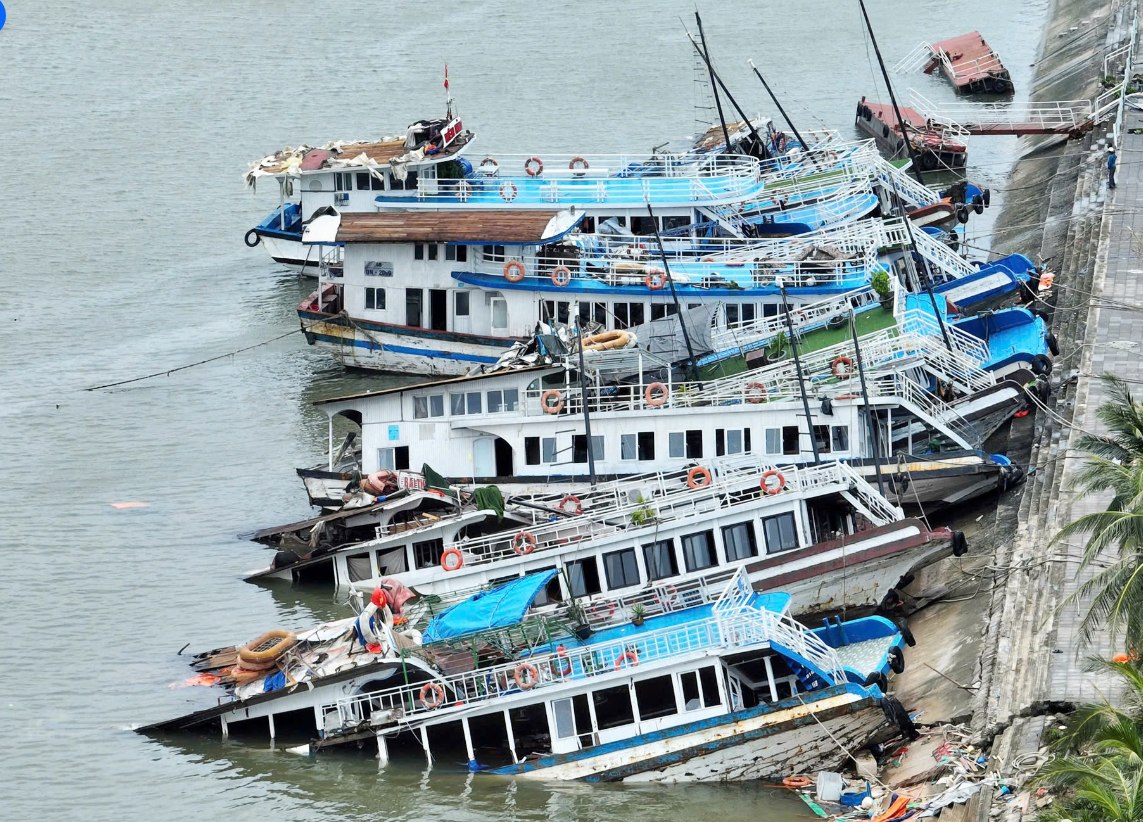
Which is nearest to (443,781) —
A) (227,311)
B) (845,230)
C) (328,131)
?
(845,230)

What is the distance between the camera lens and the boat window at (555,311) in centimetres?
5522

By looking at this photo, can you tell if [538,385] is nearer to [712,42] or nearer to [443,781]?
[443,781]

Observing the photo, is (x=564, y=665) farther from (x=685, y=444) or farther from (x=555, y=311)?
(x=555, y=311)

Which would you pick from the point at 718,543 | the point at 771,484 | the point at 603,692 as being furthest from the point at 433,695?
the point at 771,484

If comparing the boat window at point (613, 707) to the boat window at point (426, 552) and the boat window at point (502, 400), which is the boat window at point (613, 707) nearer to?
the boat window at point (426, 552)

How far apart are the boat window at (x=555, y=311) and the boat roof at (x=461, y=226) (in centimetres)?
201

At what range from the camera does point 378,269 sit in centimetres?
5781

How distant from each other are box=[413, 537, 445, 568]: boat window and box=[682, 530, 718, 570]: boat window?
672cm

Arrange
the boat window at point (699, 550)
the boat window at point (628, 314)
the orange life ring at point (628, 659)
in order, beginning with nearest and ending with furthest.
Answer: the orange life ring at point (628, 659), the boat window at point (699, 550), the boat window at point (628, 314)

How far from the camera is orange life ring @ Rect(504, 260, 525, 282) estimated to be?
5525 cm

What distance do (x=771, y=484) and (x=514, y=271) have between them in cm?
1829

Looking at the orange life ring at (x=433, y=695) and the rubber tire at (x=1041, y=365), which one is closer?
the orange life ring at (x=433, y=695)

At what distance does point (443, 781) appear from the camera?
1387 inches

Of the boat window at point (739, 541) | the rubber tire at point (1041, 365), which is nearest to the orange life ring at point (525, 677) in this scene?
the boat window at point (739, 541)
